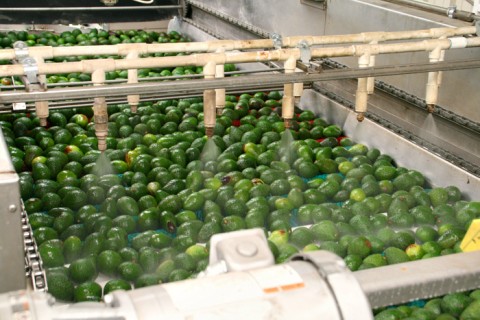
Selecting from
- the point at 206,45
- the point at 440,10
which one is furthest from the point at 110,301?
the point at 440,10

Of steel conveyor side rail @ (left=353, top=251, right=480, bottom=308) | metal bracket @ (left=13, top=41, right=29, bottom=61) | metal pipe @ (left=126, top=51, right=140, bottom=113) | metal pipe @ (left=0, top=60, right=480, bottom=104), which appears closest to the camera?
steel conveyor side rail @ (left=353, top=251, right=480, bottom=308)

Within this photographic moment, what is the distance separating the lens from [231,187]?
14.5 ft

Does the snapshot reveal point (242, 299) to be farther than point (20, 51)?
No

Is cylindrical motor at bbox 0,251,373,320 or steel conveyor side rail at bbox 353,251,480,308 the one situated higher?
cylindrical motor at bbox 0,251,373,320

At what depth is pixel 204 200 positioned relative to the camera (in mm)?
4301

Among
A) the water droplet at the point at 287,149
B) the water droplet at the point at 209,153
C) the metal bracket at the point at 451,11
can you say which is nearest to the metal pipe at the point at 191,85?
the metal bracket at the point at 451,11

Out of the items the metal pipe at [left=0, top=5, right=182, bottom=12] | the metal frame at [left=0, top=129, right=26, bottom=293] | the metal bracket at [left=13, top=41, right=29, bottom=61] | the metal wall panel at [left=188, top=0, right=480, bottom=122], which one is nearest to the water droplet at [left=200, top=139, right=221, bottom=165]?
the metal wall panel at [left=188, top=0, right=480, bottom=122]

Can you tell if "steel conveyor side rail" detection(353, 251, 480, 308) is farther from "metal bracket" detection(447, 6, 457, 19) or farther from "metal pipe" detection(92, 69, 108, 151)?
"metal bracket" detection(447, 6, 457, 19)

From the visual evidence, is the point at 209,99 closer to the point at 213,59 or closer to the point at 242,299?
the point at 213,59

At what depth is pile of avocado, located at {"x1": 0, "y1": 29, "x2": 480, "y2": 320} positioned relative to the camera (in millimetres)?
3594

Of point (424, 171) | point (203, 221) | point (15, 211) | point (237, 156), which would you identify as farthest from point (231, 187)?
point (15, 211)

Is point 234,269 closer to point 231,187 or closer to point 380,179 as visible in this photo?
→ point 231,187

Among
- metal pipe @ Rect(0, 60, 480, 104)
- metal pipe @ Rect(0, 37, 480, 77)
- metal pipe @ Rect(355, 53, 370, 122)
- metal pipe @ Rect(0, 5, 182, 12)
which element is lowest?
metal pipe @ Rect(0, 5, 182, 12)

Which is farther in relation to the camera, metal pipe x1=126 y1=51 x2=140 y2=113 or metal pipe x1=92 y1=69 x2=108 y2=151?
metal pipe x1=126 y1=51 x2=140 y2=113
